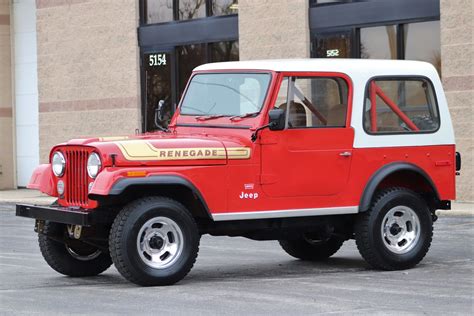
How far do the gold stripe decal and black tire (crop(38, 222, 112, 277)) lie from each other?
4.44 feet

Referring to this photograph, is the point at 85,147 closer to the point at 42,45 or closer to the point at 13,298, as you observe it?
the point at 13,298

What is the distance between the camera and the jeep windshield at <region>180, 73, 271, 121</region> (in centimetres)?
1138

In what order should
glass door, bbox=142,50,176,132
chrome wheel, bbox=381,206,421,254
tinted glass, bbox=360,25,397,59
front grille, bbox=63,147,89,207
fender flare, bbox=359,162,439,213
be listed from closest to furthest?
front grille, bbox=63,147,89,207 → fender flare, bbox=359,162,439,213 → chrome wheel, bbox=381,206,421,254 → tinted glass, bbox=360,25,397,59 → glass door, bbox=142,50,176,132

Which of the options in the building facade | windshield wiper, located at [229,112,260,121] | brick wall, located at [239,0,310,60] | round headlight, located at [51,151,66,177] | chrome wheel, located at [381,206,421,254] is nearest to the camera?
round headlight, located at [51,151,66,177]

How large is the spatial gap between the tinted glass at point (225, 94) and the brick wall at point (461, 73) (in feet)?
32.4

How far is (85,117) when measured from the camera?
2873 centimetres

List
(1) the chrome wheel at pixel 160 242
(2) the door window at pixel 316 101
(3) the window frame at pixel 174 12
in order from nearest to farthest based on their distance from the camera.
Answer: (1) the chrome wheel at pixel 160 242 → (2) the door window at pixel 316 101 → (3) the window frame at pixel 174 12

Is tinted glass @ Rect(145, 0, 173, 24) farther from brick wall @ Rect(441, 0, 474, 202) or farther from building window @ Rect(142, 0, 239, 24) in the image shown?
brick wall @ Rect(441, 0, 474, 202)

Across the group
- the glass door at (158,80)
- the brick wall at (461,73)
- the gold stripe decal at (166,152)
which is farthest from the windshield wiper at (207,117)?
the glass door at (158,80)

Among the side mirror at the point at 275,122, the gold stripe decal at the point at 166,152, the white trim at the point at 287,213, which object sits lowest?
the white trim at the point at 287,213

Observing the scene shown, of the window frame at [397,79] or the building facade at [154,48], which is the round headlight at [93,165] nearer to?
the window frame at [397,79]

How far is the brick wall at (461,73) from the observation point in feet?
68.6

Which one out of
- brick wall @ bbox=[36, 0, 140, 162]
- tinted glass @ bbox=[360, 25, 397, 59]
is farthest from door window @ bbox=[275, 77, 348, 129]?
brick wall @ bbox=[36, 0, 140, 162]

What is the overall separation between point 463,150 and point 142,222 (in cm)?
1180
